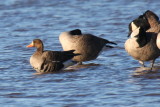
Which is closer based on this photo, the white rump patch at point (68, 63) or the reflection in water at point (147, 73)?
the reflection in water at point (147, 73)

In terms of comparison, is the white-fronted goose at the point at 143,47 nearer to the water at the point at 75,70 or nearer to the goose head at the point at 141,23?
the water at the point at 75,70

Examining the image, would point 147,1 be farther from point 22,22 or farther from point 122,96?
point 122,96

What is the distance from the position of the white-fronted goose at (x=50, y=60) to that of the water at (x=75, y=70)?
24 cm

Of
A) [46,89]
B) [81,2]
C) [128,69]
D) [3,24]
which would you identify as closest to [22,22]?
[3,24]

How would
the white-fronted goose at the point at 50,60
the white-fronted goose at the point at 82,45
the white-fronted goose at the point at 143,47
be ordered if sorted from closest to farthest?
1. the white-fronted goose at the point at 50,60
2. the white-fronted goose at the point at 143,47
3. the white-fronted goose at the point at 82,45

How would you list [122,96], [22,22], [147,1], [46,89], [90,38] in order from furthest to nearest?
[147,1]
[22,22]
[90,38]
[46,89]
[122,96]

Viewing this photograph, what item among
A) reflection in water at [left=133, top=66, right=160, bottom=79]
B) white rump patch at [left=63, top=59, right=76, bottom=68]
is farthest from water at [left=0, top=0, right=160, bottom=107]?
white rump patch at [left=63, top=59, right=76, bottom=68]

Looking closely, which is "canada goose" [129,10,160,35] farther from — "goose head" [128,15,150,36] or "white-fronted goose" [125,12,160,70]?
"white-fronted goose" [125,12,160,70]

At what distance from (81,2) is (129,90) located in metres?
11.8

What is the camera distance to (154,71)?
38.2 ft

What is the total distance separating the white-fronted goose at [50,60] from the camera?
11.8 metres

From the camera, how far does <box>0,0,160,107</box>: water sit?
→ 9.38 m

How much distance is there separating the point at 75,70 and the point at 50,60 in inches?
22.6

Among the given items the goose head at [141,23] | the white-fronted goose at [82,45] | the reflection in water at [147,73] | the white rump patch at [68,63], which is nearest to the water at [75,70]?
the reflection in water at [147,73]
